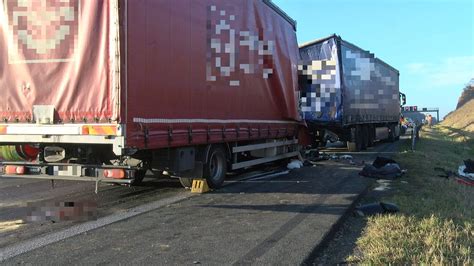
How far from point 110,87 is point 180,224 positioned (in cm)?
213

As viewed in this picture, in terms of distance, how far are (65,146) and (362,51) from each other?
16.6 m

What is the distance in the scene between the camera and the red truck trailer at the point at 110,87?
22.0ft

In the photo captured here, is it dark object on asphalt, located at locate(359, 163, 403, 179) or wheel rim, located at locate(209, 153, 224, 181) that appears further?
dark object on asphalt, located at locate(359, 163, 403, 179)

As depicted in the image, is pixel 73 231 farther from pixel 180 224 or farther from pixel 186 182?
pixel 186 182

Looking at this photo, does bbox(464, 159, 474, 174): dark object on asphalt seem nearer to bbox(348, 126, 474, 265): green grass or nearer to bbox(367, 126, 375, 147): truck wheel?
bbox(348, 126, 474, 265): green grass

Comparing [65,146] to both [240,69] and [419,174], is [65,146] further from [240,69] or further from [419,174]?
[419,174]

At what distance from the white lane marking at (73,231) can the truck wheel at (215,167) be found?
3.66ft

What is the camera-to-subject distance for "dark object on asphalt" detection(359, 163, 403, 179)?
11562 mm

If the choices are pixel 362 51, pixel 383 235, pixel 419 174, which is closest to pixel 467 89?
pixel 362 51

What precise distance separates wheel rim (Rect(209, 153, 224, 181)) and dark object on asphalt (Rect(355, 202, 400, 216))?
321 centimetres

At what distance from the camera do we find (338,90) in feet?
60.2

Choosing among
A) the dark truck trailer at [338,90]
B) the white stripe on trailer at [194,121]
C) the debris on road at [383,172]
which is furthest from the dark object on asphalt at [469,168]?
the white stripe on trailer at [194,121]

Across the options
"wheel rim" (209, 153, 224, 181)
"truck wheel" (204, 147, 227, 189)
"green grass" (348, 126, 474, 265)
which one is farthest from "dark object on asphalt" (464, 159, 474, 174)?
"wheel rim" (209, 153, 224, 181)

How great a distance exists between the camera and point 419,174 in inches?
476
